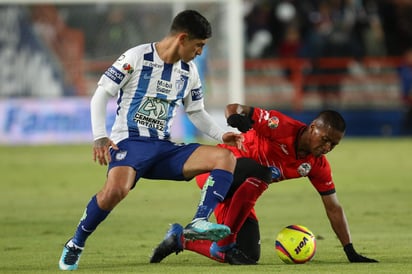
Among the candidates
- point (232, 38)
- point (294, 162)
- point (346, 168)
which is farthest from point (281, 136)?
point (232, 38)

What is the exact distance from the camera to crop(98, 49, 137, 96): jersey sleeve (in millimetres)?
7742

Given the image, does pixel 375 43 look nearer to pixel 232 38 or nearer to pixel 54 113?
pixel 232 38

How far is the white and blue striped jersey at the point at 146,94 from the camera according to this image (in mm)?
7926

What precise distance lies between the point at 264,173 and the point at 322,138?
677mm

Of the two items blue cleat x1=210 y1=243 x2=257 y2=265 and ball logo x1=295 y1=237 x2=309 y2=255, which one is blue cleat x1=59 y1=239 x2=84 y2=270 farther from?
ball logo x1=295 y1=237 x2=309 y2=255

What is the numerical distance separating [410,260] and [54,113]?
53.4 feet

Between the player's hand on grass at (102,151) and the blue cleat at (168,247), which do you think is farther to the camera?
the blue cleat at (168,247)

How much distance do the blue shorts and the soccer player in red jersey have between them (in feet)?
1.64

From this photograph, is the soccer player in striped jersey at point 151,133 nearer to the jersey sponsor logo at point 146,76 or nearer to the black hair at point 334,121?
the jersey sponsor logo at point 146,76

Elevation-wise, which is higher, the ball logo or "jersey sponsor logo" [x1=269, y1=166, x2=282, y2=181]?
"jersey sponsor logo" [x1=269, y1=166, x2=282, y2=181]

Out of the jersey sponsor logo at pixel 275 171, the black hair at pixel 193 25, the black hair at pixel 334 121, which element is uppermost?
the black hair at pixel 193 25

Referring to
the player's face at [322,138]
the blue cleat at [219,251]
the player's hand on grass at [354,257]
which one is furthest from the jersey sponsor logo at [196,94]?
the player's hand on grass at [354,257]

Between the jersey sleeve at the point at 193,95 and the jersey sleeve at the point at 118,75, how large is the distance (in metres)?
0.54

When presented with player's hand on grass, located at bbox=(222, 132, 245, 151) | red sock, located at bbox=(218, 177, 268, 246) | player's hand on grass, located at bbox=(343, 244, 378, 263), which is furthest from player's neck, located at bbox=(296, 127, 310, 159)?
player's hand on grass, located at bbox=(343, 244, 378, 263)
